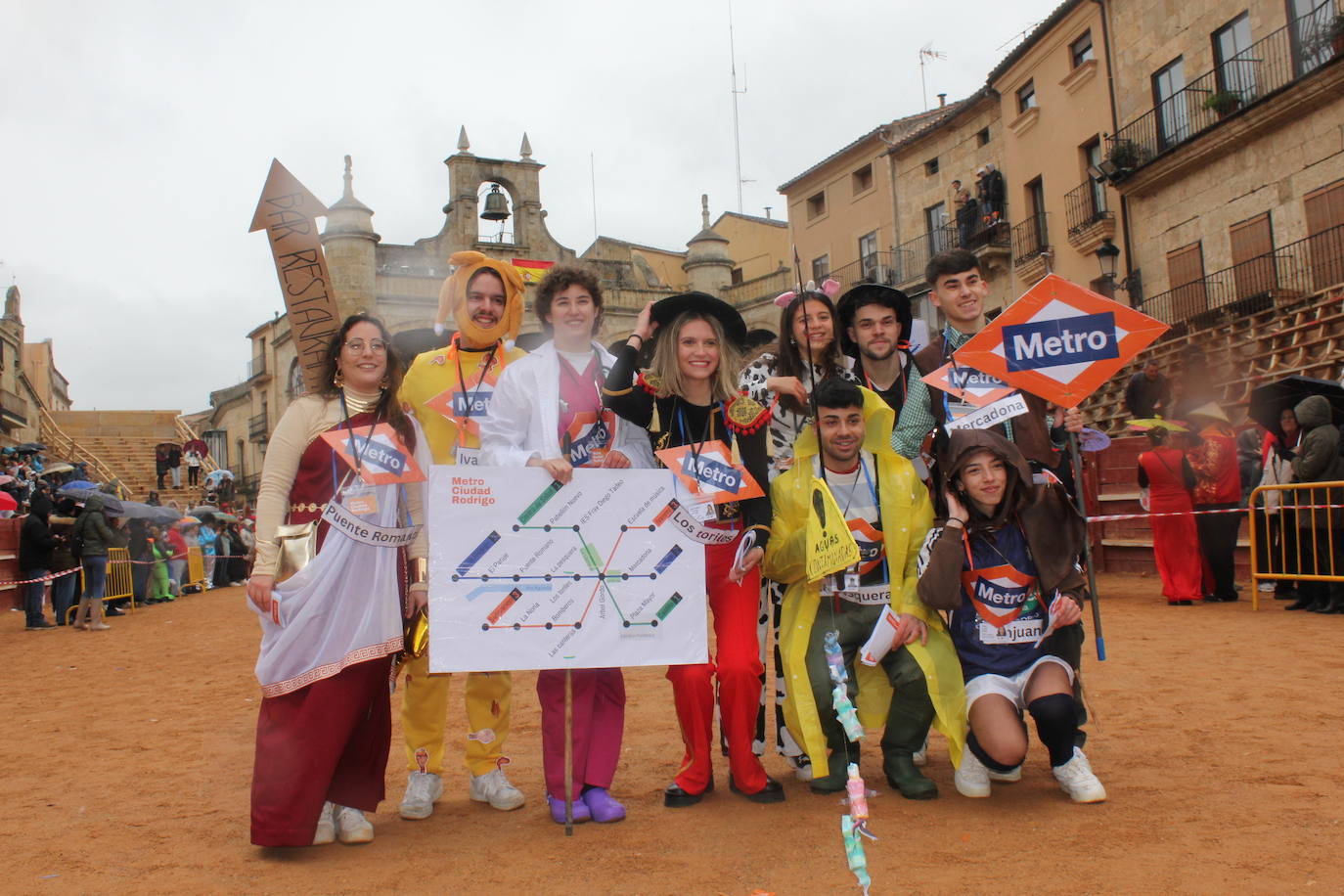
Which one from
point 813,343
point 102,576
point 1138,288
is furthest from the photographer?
point 1138,288

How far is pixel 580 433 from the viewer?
453 cm

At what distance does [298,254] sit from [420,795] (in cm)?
271

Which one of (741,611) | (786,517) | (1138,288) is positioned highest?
(1138,288)

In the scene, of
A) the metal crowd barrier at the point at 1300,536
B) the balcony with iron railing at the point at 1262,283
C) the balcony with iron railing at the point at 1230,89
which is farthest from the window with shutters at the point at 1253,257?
the metal crowd barrier at the point at 1300,536

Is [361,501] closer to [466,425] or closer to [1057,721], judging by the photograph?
[466,425]

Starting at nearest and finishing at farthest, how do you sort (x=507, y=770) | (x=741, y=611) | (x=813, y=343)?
(x=741, y=611) → (x=813, y=343) → (x=507, y=770)

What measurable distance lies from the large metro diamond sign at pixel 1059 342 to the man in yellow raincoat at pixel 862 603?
0.65 meters

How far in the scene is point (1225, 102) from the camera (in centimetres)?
2077

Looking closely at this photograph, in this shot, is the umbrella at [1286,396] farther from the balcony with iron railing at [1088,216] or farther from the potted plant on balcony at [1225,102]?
the balcony with iron railing at [1088,216]

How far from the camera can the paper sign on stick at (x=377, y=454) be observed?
4188mm

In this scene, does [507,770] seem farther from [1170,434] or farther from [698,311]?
[1170,434]

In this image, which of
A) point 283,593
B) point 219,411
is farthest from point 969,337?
point 219,411

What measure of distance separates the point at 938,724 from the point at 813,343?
5.88 ft

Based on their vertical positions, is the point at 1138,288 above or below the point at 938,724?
above
